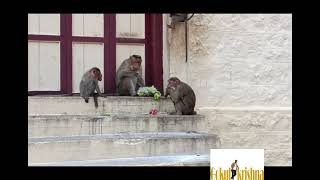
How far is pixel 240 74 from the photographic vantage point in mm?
9547

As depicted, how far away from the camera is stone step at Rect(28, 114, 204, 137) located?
24.9ft

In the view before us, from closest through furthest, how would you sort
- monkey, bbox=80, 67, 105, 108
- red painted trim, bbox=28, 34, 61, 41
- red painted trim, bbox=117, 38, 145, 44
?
monkey, bbox=80, 67, 105, 108, red painted trim, bbox=28, 34, 61, 41, red painted trim, bbox=117, 38, 145, 44

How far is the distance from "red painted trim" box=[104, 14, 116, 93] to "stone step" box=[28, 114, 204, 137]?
4.23ft

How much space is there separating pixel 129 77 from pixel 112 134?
1658mm

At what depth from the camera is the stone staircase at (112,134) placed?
6863mm

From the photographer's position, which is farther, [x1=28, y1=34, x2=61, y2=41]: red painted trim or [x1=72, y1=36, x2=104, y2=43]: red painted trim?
[x1=72, y1=36, x2=104, y2=43]: red painted trim

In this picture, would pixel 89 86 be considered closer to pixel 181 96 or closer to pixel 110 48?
pixel 110 48

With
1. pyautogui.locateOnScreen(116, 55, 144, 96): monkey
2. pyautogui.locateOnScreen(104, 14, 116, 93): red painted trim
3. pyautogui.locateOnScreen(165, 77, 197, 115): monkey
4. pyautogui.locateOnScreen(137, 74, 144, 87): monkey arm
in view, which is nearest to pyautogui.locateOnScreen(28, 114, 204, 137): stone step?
pyautogui.locateOnScreen(165, 77, 197, 115): monkey

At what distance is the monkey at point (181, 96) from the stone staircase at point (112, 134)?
337 millimetres

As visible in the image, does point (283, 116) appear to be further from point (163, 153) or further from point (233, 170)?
point (233, 170)

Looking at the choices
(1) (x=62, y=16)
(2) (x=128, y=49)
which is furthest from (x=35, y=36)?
(2) (x=128, y=49)

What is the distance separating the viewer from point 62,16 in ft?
30.8

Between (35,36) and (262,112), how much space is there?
4.57m

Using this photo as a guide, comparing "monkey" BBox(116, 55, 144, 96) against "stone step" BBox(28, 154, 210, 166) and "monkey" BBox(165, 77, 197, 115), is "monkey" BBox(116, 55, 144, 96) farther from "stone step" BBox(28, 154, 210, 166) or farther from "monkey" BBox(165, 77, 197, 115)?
"stone step" BBox(28, 154, 210, 166)
